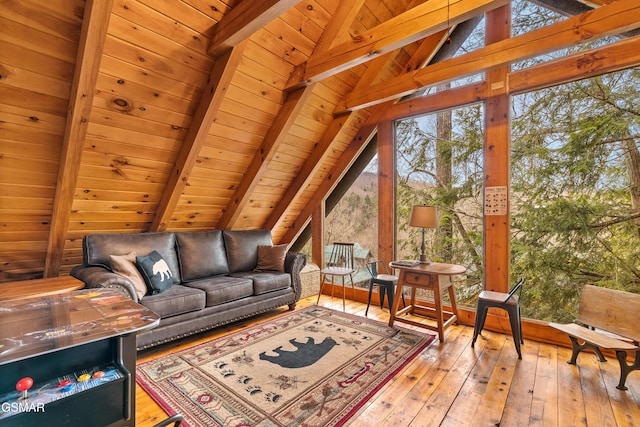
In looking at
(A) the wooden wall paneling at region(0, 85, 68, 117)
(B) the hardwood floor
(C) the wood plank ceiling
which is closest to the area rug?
(B) the hardwood floor

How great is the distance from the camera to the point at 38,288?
228cm

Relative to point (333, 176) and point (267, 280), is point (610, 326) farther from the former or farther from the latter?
point (333, 176)

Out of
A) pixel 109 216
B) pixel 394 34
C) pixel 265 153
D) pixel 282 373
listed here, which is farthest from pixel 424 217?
pixel 109 216

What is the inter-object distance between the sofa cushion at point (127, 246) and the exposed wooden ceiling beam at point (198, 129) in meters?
0.22

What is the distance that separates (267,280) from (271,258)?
1.33 ft

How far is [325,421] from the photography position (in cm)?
176

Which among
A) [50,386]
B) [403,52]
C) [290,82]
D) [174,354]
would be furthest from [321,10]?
[174,354]

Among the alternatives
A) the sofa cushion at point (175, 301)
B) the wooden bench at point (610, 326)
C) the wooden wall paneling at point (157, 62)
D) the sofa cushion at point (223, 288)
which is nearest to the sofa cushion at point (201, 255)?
the sofa cushion at point (223, 288)

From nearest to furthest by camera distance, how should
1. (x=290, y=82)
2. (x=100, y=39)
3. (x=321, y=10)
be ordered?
(x=100, y=39)
(x=321, y=10)
(x=290, y=82)

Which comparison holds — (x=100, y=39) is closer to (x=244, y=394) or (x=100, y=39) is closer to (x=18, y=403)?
(x=18, y=403)

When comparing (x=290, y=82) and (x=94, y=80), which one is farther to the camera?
(x=290, y=82)

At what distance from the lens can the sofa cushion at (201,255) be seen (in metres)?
3.25

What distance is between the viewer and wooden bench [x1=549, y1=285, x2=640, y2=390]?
6.84 ft

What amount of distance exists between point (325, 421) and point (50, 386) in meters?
1.34
